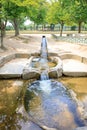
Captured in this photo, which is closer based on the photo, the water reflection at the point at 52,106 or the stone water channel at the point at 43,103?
the stone water channel at the point at 43,103

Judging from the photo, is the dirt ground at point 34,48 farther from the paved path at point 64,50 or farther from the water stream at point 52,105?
the water stream at point 52,105

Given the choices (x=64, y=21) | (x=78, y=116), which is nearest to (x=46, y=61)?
(x=78, y=116)

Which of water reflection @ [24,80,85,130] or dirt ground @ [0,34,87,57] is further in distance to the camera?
dirt ground @ [0,34,87,57]

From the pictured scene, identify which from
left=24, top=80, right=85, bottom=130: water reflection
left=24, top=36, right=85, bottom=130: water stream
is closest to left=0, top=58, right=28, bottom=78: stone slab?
left=24, top=36, right=85, bottom=130: water stream

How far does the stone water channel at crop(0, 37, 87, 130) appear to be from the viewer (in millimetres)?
6512

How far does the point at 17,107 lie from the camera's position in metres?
7.67

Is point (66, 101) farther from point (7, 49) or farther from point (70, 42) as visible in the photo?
point (70, 42)

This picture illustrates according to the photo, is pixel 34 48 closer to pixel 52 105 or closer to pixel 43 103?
pixel 43 103

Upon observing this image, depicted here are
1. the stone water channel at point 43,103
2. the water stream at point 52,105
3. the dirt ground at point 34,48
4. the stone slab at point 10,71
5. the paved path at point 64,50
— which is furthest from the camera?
the dirt ground at point 34,48

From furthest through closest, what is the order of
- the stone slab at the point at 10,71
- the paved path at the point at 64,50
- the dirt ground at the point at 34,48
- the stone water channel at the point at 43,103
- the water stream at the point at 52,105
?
the dirt ground at the point at 34,48 → the paved path at the point at 64,50 → the stone slab at the point at 10,71 → the water stream at the point at 52,105 → the stone water channel at the point at 43,103

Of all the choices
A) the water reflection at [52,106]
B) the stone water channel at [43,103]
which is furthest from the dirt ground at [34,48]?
the water reflection at [52,106]

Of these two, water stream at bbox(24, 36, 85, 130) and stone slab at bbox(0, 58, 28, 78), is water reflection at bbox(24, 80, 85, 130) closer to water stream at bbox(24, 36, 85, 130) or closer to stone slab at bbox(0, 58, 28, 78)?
water stream at bbox(24, 36, 85, 130)


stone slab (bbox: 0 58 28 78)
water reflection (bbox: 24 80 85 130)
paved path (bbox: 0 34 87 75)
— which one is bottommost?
water reflection (bbox: 24 80 85 130)

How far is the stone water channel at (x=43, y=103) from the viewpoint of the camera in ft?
21.4
